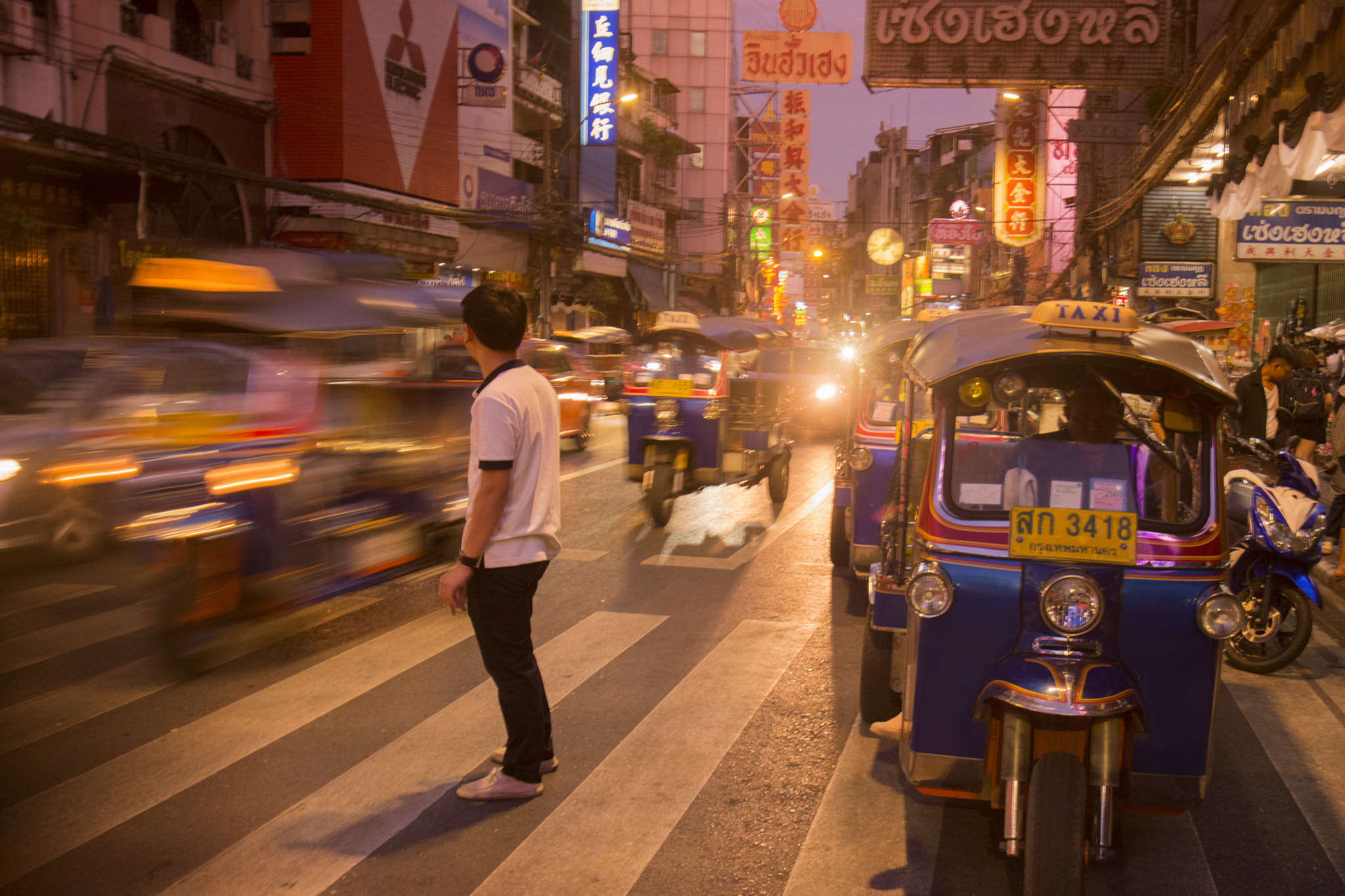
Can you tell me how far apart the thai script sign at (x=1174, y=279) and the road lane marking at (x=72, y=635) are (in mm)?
21453

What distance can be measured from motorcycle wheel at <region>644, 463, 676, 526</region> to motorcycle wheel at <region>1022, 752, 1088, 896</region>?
777 centimetres

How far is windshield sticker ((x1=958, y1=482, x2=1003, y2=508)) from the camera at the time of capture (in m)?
3.91

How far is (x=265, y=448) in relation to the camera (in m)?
6.10

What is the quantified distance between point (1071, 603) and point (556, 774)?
92.3 inches

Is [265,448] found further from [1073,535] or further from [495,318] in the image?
[1073,535]

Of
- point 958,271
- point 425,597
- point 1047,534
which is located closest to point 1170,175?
point 425,597

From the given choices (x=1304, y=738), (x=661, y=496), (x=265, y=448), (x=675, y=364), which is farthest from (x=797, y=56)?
(x=1304, y=738)

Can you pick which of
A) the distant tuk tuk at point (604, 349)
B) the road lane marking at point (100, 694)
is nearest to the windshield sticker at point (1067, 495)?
the road lane marking at point (100, 694)

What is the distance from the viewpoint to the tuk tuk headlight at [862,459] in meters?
7.52

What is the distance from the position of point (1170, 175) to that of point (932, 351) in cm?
1737

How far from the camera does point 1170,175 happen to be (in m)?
19.1

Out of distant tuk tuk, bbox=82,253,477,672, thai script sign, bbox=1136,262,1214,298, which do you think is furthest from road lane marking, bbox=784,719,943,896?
thai script sign, bbox=1136,262,1214,298

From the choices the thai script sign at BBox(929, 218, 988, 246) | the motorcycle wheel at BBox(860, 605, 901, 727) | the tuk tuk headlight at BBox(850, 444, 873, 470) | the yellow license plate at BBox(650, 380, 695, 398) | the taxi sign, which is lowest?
the motorcycle wheel at BBox(860, 605, 901, 727)

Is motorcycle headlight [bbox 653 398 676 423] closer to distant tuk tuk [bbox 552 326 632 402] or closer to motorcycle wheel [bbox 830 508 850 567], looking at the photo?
motorcycle wheel [bbox 830 508 850 567]
